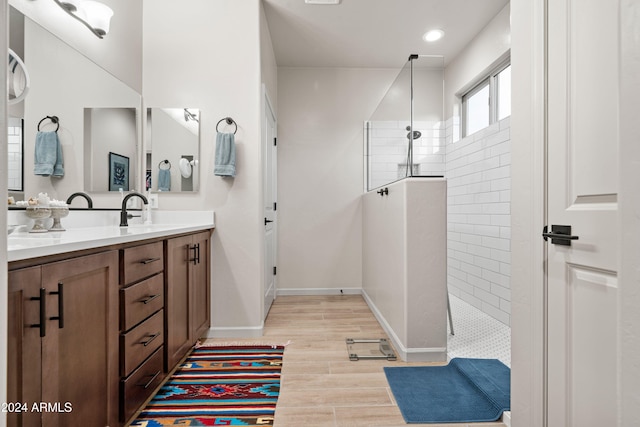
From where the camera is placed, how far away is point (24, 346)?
87cm

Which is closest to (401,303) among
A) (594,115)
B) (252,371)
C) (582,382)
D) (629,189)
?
(252,371)

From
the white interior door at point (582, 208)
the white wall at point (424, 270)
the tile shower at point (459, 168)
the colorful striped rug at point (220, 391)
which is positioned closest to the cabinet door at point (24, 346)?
the colorful striped rug at point (220, 391)

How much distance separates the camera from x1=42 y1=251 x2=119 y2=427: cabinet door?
3.16 ft

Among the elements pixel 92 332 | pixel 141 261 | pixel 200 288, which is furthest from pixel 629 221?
pixel 200 288

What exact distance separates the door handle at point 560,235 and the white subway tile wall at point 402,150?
1103 mm

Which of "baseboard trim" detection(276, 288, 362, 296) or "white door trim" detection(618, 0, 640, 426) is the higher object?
"white door trim" detection(618, 0, 640, 426)

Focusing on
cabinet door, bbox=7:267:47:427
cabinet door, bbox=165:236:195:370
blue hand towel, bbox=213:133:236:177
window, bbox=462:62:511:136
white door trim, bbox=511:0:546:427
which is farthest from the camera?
window, bbox=462:62:511:136

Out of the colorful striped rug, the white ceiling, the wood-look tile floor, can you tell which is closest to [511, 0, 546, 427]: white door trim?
the wood-look tile floor

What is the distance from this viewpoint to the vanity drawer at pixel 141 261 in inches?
53.7

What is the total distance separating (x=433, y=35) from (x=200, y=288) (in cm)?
313

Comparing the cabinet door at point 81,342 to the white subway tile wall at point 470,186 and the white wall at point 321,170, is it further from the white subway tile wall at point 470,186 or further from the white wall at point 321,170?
the white wall at point 321,170

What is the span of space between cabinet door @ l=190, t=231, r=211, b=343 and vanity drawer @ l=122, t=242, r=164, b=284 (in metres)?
0.50

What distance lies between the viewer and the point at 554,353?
3.62 feet

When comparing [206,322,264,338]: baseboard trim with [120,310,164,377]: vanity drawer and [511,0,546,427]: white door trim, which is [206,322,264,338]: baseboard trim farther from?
[511,0,546,427]: white door trim
